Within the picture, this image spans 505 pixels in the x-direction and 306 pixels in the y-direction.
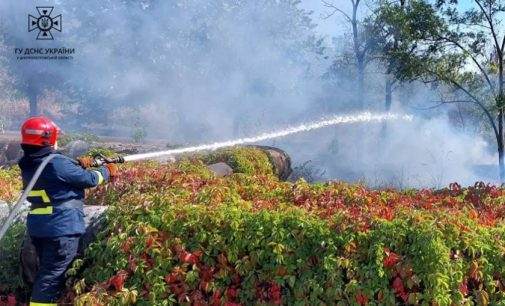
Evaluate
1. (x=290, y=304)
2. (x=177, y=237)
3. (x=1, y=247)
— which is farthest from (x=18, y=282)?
(x=290, y=304)

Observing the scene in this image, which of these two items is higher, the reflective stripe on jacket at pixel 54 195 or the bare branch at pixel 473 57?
the bare branch at pixel 473 57

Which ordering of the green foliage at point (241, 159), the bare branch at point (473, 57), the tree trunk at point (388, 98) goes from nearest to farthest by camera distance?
the green foliage at point (241, 159), the bare branch at point (473, 57), the tree trunk at point (388, 98)

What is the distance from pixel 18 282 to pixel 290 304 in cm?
206

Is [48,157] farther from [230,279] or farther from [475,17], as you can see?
[475,17]

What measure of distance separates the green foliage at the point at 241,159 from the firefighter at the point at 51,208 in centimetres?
572

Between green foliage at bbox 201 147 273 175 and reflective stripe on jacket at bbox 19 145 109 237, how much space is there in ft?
18.7

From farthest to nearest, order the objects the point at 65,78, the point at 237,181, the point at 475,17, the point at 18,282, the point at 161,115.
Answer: the point at 161,115
the point at 65,78
the point at 475,17
the point at 237,181
the point at 18,282

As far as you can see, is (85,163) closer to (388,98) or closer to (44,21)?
(388,98)

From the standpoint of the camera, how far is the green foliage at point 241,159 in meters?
Result: 9.64

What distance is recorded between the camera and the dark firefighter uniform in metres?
3.72

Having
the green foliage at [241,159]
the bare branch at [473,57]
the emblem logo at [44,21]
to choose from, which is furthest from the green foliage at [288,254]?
the emblem logo at [44,21]

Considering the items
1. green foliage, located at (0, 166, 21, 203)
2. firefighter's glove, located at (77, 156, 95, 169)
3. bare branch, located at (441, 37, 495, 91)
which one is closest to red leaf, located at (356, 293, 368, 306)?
firefighter's glove, located at (77, 156, 95, 169)

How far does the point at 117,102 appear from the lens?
2453cm

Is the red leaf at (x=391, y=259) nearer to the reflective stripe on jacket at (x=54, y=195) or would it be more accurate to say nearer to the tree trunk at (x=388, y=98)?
the reflective stripe on jacket at (x=54, y=195)
